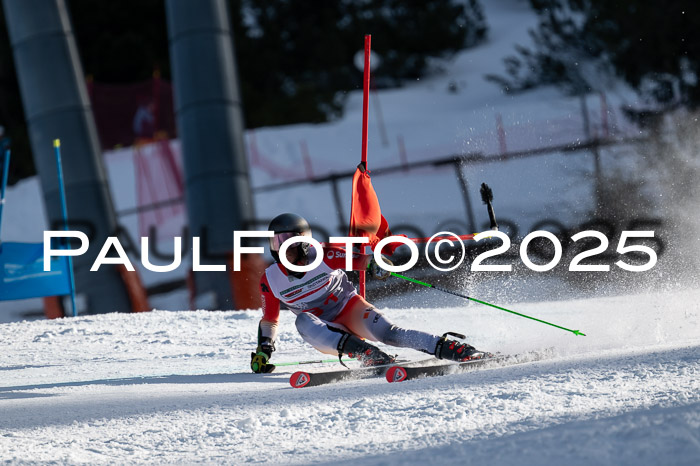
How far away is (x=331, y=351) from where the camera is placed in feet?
16.6

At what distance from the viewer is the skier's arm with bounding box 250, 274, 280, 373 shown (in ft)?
17.4

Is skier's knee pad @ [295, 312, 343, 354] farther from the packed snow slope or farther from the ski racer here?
the packed snow slope

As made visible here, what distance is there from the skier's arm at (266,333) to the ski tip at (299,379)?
67 centimetres

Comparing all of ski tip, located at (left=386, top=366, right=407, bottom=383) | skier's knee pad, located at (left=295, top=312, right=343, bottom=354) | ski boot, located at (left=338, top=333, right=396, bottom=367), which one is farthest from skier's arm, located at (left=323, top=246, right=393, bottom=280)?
ski tip, located at (left=386, top=366, right=407, bottom=383)

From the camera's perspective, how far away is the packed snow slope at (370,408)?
2969 mm

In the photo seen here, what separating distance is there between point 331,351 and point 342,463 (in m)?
2.00

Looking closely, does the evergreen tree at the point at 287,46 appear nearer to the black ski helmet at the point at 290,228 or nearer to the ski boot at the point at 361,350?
the black ski helmet at the point at 290,228

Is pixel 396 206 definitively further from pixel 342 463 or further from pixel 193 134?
pixel 342 463

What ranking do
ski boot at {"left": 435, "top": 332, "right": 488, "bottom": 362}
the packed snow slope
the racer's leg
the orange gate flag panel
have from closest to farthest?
1. the packed snow slope
2. ski boot at {"left": 435, "top": 332, "right": 488, "bottom": 362}
3. the racer's leg
4. the orange gate flag panel

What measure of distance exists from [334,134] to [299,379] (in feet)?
76.1

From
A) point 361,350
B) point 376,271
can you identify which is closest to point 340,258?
point 376,271

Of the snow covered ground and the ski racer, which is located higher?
the ski racer

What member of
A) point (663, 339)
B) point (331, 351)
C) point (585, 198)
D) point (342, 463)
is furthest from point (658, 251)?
point (342, 463)

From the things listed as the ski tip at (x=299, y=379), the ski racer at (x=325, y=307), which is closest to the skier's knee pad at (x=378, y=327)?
the ski racer at (x=325, y=307)
